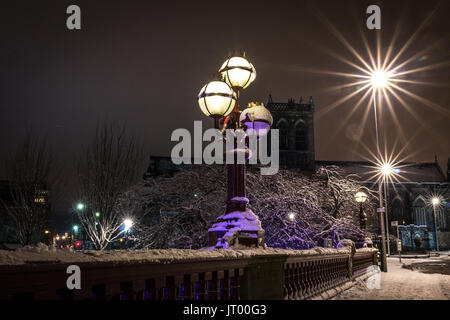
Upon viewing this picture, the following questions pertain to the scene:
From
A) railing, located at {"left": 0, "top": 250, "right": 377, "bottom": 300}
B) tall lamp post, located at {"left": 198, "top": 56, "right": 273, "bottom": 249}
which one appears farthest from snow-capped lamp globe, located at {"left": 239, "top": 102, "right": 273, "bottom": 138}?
railing, located at {"left": 0, "top": 250, "right": 377, "bottom": 300}

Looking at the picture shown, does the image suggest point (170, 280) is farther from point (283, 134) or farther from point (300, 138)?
point (300, 138)

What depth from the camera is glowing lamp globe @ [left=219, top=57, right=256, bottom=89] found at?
342 inches

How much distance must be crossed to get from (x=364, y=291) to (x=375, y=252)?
12.9 m

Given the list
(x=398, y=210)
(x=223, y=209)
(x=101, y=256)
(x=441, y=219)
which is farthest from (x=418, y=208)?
(x=101, y=256)

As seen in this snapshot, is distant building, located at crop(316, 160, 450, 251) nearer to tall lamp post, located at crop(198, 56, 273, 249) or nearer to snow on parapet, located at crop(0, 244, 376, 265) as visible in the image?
tall lamp post, located at crop(198, 56, 273, 249)

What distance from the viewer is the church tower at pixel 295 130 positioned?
3140 inches

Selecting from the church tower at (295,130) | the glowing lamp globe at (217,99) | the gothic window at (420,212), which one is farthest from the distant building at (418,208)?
the glowing lamp globe at (217,99)

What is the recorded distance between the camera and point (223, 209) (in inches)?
835

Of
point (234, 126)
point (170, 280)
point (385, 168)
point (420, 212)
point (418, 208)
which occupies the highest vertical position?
point (385, 168)

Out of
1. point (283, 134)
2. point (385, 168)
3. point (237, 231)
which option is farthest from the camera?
point (283, 134)

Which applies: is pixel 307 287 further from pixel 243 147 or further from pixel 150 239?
pixel 150 239

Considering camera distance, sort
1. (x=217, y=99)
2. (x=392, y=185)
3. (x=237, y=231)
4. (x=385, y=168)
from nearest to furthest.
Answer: (x=237, y=231)
(x=217, y=99)
(x=385, y=168)
(x=392, y=185)

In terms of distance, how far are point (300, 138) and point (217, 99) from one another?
245ft
